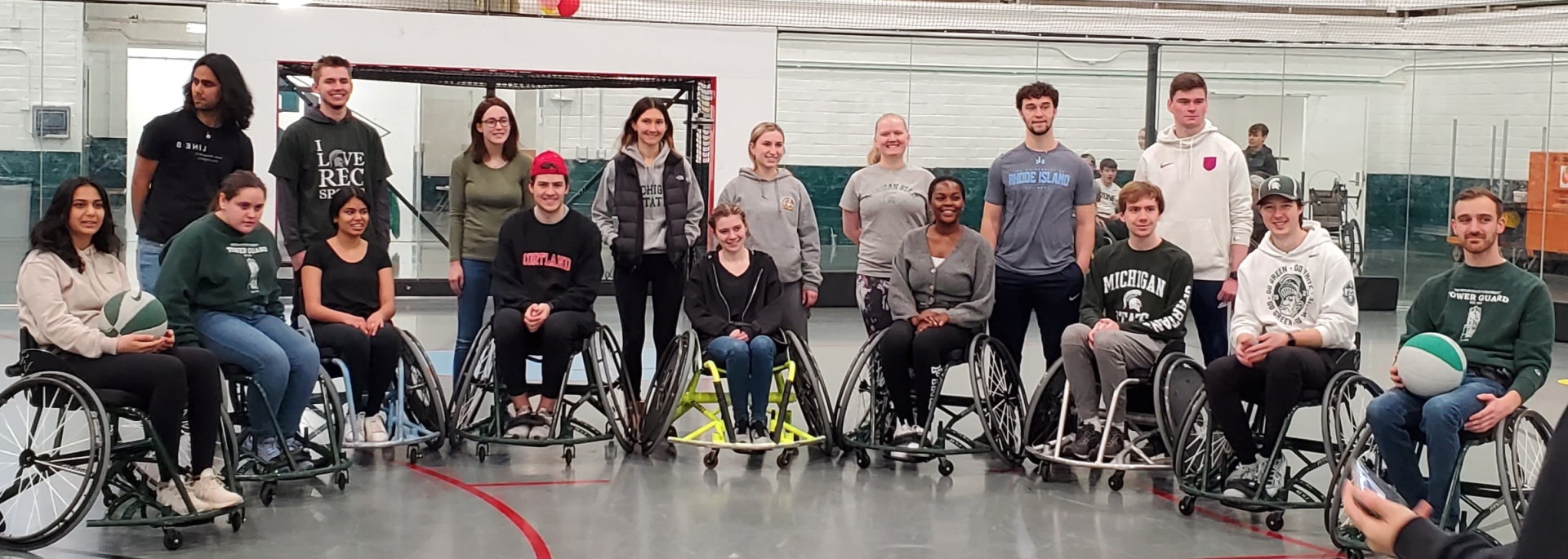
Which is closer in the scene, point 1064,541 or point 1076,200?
point 1064,541

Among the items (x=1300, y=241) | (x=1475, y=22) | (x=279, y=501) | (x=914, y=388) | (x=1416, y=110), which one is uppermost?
(x=1475, y=22)

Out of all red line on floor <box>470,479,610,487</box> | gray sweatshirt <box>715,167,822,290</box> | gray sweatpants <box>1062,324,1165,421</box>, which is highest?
gray sweatshirt <box>715,167,822,290</box>

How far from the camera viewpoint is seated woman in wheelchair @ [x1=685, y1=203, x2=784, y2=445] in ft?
15.3

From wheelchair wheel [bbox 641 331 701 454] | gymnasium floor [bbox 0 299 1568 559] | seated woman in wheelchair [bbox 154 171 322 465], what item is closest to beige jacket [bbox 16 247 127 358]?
seated woman in wheelchair [bbox 154 171 322 465]

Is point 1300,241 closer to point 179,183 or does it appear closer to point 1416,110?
point 179,183

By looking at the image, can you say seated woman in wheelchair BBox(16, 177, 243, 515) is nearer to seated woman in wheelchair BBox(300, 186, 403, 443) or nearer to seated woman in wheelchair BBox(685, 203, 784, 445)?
seated woman in wheelchair BBox(300, 186, 403, 443)

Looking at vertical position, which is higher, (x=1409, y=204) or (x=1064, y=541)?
(x=1409, y=204)

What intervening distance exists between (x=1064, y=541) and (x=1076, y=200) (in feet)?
4.53

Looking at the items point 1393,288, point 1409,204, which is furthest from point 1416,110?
point 1393,288

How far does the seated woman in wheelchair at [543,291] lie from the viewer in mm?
4609

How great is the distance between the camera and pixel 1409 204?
984 cm

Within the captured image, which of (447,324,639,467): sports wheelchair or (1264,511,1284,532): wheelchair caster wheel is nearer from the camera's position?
(1264,511,1284,532): wheelchair caster wheel

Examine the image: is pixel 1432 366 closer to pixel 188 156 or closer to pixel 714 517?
pixel 714 517

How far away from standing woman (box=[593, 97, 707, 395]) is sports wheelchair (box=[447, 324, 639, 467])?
9.2 inches
